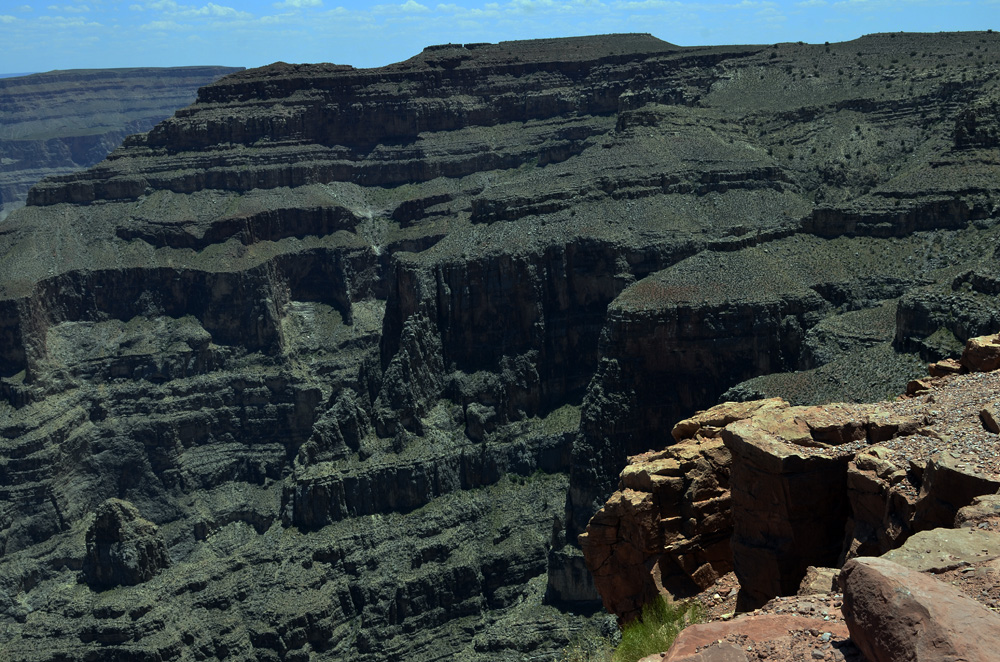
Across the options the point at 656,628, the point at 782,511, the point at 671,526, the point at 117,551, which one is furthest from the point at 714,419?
the point at 117,551

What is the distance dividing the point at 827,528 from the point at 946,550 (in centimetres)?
784

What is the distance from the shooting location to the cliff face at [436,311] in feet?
300

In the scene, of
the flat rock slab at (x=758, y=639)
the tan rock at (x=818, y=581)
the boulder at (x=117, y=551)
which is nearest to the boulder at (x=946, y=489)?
the tan rock at (x=818, y=581)

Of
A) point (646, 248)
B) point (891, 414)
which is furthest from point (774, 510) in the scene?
point (646, 248)

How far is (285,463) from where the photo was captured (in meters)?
132

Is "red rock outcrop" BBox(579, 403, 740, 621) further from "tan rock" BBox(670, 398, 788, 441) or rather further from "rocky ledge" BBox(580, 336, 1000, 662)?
"tan rock" BBox(670, 398, 788, 441)

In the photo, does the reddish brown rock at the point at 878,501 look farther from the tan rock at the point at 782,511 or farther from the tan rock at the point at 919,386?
the tan rock at the point at 919,386

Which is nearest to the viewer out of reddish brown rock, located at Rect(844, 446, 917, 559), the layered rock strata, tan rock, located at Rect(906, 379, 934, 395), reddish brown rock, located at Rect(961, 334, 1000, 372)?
the layered rock strata

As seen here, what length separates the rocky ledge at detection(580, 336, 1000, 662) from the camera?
23.1 meters

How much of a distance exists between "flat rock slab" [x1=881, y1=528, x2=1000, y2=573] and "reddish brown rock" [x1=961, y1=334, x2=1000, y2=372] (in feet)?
46.4

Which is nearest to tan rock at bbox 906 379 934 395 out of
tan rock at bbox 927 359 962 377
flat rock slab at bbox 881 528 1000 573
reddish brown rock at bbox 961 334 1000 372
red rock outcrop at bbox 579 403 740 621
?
reddish brown rock at bbox 961 334 1000 372

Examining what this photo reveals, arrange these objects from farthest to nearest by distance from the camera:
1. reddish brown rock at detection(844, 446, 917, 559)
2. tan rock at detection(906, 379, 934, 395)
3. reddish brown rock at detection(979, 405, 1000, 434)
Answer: tan rock at detection(906, 379, 934, 395) < reddish brown rock at detection(979, 405, 1000, 434) < reddish brown rock at detection(844, 446, 917, 559)

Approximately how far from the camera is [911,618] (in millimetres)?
22156

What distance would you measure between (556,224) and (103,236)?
62.0 meters
